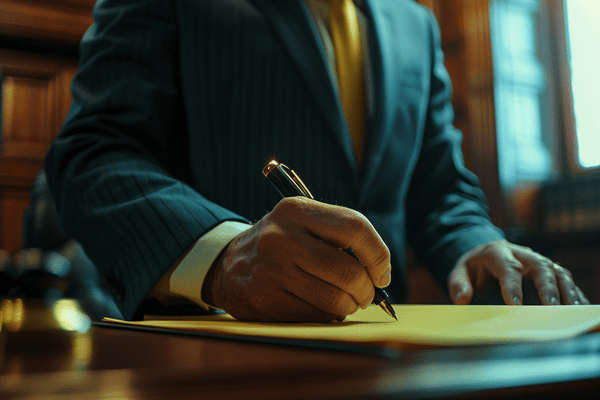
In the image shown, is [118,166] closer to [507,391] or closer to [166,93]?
[166,93]

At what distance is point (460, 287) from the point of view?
0.48m

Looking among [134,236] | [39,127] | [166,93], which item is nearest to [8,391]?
[134,236]

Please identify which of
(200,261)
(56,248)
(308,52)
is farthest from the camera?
(56,248)

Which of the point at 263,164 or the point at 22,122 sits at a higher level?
the point at 263,164

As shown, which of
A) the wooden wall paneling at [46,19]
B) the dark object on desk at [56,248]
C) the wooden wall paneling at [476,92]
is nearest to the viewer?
the dark object on desk at [56,248]

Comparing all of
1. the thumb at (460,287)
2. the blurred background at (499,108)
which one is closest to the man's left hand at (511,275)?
the thumb at (460,287)

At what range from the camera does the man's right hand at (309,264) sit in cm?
28

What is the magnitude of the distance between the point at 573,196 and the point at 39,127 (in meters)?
2.25

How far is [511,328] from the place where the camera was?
22 cm

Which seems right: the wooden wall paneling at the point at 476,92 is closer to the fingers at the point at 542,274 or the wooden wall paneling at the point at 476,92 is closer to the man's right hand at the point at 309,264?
the fingers at the point at 542,274

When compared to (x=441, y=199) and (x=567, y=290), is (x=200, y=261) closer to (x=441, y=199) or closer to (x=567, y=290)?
(x=567, y=290)

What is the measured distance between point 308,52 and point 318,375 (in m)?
0.57

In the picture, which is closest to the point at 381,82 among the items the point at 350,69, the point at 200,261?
the point at 350,69

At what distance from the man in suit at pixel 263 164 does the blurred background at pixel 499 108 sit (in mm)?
1541
